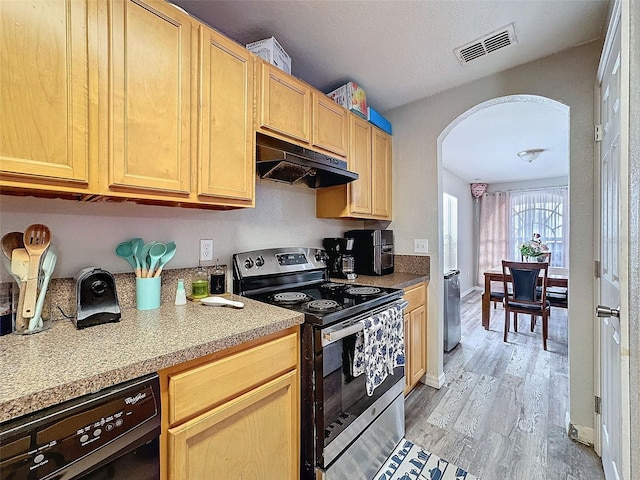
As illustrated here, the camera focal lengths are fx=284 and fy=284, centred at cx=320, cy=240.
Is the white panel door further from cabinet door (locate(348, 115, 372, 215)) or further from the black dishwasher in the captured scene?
the black dishwasher

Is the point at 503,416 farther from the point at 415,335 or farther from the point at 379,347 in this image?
the point at 379,347

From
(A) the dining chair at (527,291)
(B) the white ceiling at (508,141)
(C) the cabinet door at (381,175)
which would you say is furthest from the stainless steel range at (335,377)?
(A) the dining chair at (527,291)

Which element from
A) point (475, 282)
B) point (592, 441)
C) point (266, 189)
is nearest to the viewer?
point (592, 441)

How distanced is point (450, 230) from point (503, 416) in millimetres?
3615

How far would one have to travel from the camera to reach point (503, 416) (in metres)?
1.89

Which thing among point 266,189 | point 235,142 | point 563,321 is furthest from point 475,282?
point 235,142

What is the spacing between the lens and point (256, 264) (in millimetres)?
1723

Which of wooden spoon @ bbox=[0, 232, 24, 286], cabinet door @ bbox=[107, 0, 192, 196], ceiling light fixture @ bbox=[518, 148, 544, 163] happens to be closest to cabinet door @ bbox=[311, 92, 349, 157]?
cabinet door @ bbox=[107, 0, 192, 196]

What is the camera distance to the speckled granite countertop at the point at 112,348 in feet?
2.01

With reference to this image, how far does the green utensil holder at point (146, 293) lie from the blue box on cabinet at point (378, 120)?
1842 mm

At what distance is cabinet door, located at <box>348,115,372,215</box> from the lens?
2061 mm

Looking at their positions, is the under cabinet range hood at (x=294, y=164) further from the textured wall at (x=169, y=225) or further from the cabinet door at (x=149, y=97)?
the cabinet door at (x=149, y=97)

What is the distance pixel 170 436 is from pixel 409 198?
218cm

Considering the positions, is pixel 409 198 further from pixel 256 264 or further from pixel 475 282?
pixel 475 282
